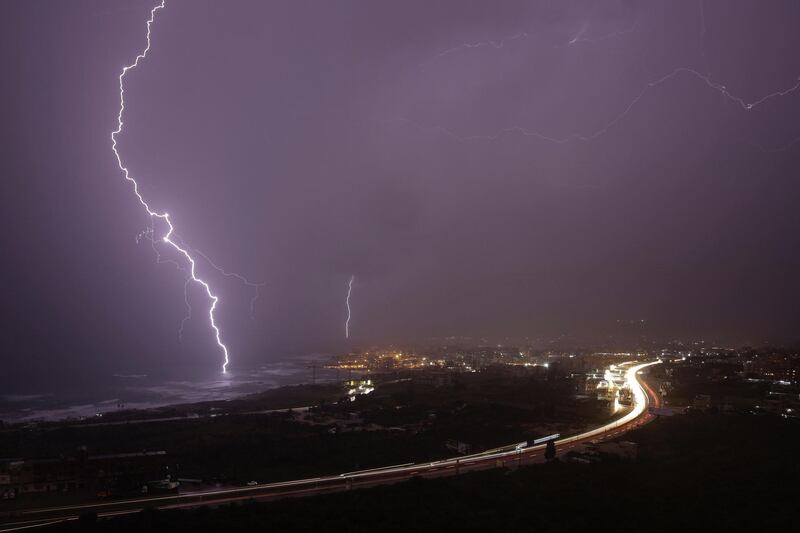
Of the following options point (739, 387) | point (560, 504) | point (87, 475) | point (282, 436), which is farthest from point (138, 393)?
point (739, 387)

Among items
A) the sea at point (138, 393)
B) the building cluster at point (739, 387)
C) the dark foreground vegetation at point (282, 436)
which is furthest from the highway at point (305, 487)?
the sea at point (138, 393)

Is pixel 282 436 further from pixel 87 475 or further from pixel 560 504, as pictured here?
pixel 560 504

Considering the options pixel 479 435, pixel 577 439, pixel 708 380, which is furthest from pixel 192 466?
pixel 708 380

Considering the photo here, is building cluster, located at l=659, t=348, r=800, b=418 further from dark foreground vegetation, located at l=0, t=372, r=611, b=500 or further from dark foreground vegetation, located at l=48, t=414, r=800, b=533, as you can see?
dark foreground vegetation, located at l=48, t=414, r=800, b=533

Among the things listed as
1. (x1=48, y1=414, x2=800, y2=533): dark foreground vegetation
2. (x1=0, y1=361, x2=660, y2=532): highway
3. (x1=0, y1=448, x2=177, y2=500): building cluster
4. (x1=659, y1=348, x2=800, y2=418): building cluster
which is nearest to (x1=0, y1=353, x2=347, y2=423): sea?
(x1=0, y1=448, x2=177, y2=500): building cluster

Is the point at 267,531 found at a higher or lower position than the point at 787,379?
higher

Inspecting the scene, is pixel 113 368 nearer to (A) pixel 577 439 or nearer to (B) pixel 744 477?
(A) pixel 577 439
